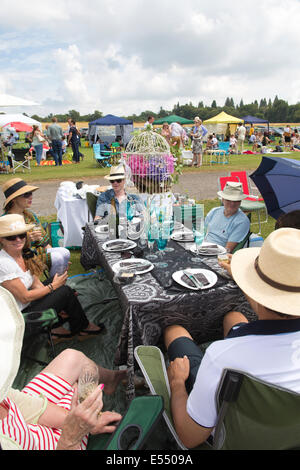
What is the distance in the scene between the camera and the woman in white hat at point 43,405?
1.07m

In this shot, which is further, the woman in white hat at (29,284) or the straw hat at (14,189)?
the straw hat at (14,189)

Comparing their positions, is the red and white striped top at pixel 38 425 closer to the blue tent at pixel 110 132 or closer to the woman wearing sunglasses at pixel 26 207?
the woman wearing sunglasses at pixel 26 207

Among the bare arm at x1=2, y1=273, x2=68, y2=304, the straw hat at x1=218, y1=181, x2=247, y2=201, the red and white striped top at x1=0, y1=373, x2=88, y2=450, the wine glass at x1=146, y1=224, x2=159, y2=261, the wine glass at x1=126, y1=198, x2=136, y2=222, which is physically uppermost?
the straw hat at x1=218, y1=181, x2=247, y2=201

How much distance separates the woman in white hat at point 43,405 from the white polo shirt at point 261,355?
54cm

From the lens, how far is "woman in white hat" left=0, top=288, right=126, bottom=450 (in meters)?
1.07

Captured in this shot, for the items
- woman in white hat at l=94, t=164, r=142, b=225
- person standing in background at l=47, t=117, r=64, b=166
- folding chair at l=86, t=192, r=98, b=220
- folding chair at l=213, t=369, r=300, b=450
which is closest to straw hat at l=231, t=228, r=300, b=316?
folding chair at l=213, t=369, r=300, b=450

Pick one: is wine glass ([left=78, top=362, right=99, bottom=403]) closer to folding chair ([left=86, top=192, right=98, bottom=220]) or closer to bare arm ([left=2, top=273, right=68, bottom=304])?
bare arm ([left=2, top=273, right=68, bottom=304])

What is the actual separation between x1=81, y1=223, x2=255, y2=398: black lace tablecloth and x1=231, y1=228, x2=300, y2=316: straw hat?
75cm

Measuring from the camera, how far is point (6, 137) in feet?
49.6

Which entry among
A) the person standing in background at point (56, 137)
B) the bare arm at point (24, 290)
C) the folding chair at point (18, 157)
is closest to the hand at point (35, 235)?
the bare arm at point (24, 290)

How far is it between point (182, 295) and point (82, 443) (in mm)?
980
